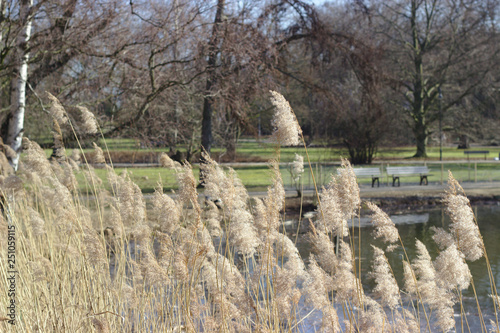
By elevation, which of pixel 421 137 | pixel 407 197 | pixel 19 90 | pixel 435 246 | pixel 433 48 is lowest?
pixel 435 246

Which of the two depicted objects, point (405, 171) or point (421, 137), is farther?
point (421, 137)

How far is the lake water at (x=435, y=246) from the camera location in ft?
21.5

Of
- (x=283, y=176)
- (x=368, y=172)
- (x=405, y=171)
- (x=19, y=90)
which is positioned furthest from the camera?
(x=405, y=171)

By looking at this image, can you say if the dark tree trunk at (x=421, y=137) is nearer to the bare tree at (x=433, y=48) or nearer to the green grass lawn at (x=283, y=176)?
the bare tree at (x=433, y=48)

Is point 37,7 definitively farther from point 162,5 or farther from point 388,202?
point 388,202

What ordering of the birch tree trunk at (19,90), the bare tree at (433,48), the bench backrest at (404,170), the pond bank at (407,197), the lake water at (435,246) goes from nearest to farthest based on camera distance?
the lake water at (435,246) → the birch tree trunk at (19,90) → the pond bank at (407,197) → the bench backrest at (404,170) → the bare tree at (433,48)

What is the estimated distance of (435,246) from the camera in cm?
887

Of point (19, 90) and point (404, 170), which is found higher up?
point (19, 90)

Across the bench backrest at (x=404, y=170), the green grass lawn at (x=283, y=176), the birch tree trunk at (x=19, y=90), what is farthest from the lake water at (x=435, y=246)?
the birch tree trunk at (x=19, y=90)

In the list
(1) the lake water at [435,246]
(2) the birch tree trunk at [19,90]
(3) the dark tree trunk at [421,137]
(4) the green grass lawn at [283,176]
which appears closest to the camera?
(1) the lake water at [435,246]

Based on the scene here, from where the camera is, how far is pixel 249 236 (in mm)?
2580

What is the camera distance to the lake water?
21.5ft

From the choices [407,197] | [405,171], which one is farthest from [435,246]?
[405,171]

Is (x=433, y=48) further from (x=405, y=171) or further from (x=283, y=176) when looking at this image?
(x=283, y=176)
